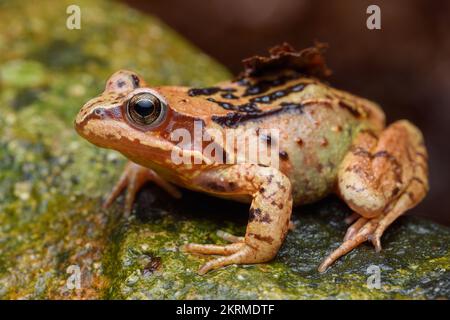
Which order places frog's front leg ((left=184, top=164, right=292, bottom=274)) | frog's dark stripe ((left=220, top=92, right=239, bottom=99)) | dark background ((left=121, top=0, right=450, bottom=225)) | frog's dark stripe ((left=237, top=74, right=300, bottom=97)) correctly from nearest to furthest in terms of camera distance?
frog's front leg ((left=184, top=164, right=292, bottom=274)) → frog's dark stripe ((left=220, top=92, right=239, bottom=99)) → frog's dark stripe ((left=237, top=74, right=300, bottom=97)) → dark background ((left=121, top=0, right=450, bottom=225))

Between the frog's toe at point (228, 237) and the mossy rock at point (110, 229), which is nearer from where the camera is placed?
the mossy rock at point (110, 229)

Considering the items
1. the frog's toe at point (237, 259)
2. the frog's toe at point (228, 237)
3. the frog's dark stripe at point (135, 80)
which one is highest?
the frog's dark stripe at point (135, 80)

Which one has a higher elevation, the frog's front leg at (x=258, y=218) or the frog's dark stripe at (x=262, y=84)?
the frog's dark stripe at (x=262, y=84)

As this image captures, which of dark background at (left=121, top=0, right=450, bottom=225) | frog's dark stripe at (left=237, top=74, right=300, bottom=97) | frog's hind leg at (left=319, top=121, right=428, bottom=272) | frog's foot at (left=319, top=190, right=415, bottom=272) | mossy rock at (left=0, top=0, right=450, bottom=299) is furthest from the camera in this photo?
dark background at (left=121, top=0, right=450, bottom=225)

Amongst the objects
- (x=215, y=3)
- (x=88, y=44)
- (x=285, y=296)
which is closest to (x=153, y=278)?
(x=285, y=296)

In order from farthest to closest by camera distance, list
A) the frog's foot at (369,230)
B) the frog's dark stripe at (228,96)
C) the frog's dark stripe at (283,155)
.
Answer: the frog's dark stripe at (228,96) → the frog's dark stripe at (283,155) → the frog's foot at (369,230)

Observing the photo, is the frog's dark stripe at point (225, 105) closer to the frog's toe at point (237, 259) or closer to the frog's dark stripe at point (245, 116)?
the frog's dark stripe at point (245, 116)

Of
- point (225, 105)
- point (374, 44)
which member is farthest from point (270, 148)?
point (374, 44)

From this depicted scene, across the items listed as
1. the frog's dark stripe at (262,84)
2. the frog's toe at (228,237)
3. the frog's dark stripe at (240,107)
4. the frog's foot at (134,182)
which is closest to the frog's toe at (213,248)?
the frog's toe at (228,237)

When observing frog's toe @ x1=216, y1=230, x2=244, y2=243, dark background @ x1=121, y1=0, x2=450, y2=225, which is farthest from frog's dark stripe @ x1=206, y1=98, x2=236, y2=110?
dark background @ x1=121, y1=0, x2=450, y2=225

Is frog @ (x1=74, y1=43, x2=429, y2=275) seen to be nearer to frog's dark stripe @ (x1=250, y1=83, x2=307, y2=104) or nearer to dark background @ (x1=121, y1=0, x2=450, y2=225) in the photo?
frog's dark stripe @ (x1=250, y1=83, x2=307, y2=104)
